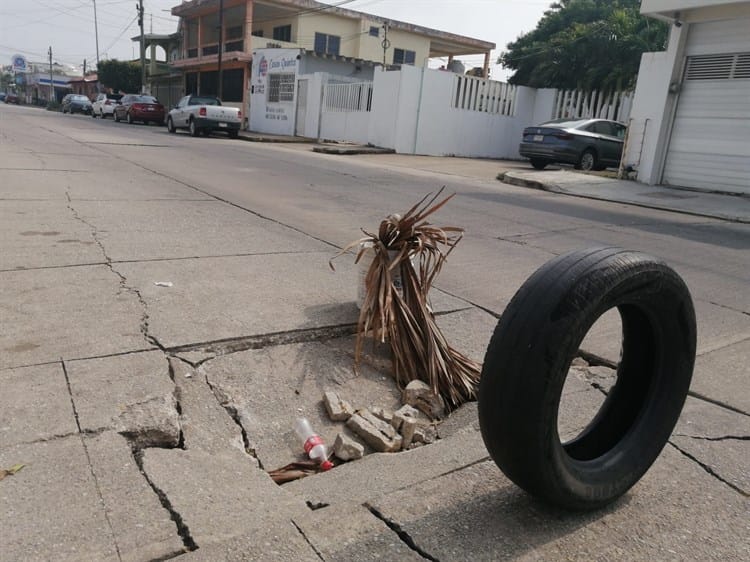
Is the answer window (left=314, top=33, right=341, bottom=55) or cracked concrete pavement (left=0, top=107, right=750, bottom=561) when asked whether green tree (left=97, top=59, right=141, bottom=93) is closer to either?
window (left=314, top=33, right=341, bottom=55)

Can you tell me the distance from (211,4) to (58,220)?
114 ft

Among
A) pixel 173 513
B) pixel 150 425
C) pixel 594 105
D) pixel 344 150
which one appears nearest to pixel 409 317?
pixel 150 425

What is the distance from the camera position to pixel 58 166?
33.8 ft

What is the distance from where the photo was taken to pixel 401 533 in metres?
2.05

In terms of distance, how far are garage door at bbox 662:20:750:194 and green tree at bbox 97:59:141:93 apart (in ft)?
169

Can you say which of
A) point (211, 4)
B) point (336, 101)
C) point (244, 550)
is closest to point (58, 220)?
point (244, 550)

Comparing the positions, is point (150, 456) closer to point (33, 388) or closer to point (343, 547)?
point (33, 388)

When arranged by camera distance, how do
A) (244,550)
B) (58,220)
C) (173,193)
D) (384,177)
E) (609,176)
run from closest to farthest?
(244,550) < (58,220) < (173,193) < (384,177) < (609,176)

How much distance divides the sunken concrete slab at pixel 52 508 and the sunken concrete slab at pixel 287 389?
796 mm

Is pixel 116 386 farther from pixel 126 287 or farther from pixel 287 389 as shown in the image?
pixel 126 287

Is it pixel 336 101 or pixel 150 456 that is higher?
pixel 336 101

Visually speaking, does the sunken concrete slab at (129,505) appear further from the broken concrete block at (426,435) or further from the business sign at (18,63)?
the business sign at (18,63)

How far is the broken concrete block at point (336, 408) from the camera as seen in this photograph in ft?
10.0

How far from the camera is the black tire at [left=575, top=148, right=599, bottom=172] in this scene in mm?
16922
